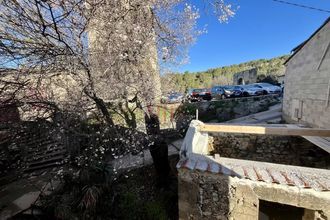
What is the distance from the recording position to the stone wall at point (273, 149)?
17.7 ft

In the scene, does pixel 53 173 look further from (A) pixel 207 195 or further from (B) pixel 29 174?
(A) pixel 207 195

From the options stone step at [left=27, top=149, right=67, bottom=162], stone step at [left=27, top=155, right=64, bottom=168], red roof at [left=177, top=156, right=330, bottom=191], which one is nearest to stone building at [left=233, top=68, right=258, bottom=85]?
stone step at [left=27, top=149, right=67, bottom=162]

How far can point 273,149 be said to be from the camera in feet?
18.2

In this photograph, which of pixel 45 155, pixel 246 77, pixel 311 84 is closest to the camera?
pixel 311 84

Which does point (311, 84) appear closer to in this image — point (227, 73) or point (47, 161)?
point (47, 161)

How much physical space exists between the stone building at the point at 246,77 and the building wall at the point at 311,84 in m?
20.1

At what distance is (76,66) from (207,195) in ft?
12.3

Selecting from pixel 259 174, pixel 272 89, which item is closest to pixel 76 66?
pixel 259 174

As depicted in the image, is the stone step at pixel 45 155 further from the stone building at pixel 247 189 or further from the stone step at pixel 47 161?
the stone building at pixel 247 189

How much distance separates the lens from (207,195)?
3.03m

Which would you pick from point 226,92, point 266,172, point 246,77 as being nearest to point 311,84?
point 266,172

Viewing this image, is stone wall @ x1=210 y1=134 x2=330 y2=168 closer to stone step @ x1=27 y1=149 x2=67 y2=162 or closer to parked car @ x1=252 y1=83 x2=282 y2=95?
stone step @ x1=27 y1=149 x2=67 y2=162

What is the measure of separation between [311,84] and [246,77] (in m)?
23.9

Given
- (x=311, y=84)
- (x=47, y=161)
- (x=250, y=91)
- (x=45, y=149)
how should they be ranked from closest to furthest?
(x=311, y=84) < (x=45, y=149) < (x=47, y=161) < (x=250, y=91)
